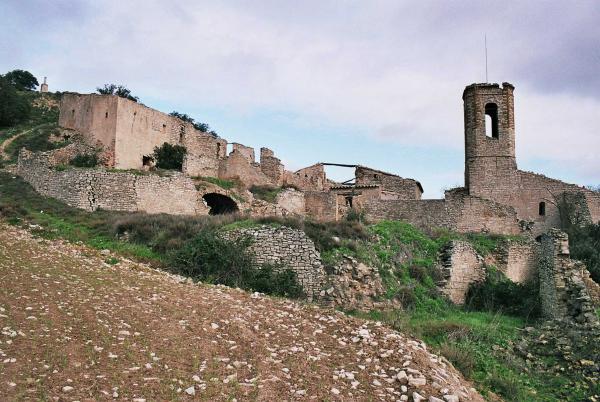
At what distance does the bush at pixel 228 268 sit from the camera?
1313 cm

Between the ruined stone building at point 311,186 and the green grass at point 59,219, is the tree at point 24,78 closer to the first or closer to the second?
the ruined stone building at point 311,186

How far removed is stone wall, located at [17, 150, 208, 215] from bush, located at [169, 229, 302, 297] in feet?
25.2

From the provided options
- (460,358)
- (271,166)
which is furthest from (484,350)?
(271,166)

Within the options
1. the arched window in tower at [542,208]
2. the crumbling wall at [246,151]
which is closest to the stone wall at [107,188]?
the crumbling wall at [246,151]

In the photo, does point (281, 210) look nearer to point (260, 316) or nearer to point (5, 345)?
point (260, 316)

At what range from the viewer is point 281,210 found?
24.2 meters

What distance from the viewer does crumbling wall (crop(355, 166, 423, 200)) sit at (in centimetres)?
2825

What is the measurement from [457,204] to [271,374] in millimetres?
18078

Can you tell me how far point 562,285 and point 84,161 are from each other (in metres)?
17.6

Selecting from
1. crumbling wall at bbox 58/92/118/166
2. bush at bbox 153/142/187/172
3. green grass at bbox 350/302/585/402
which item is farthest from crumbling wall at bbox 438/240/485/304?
crumbling wall at bbox 58/92/118/166

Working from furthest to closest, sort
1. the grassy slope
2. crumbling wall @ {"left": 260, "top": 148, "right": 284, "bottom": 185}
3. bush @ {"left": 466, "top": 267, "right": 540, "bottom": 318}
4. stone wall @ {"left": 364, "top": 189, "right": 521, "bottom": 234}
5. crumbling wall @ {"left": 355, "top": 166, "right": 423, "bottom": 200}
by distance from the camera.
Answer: crumbling wall @ {"left": 260, "top": 148, "right": 284, "bottom": 185} < crumbling wall @ {"left": 355, "top": 166, "right": 423, "bottom": 200} < stone wall @ {"left": 364, "top": 189, "right": 521, "bottom": 234} < bush @ {"left": 466, "top": 267, "right": 540, "bottom": 318} < the grassy slope

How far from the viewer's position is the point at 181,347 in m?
8.13

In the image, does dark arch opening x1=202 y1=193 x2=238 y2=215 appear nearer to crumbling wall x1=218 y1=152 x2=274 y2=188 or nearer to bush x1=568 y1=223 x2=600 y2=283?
crumbling wall x1=218 y1=152 x2=274 y2=188

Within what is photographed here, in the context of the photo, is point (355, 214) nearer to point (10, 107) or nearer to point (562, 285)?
point (562, 285)
